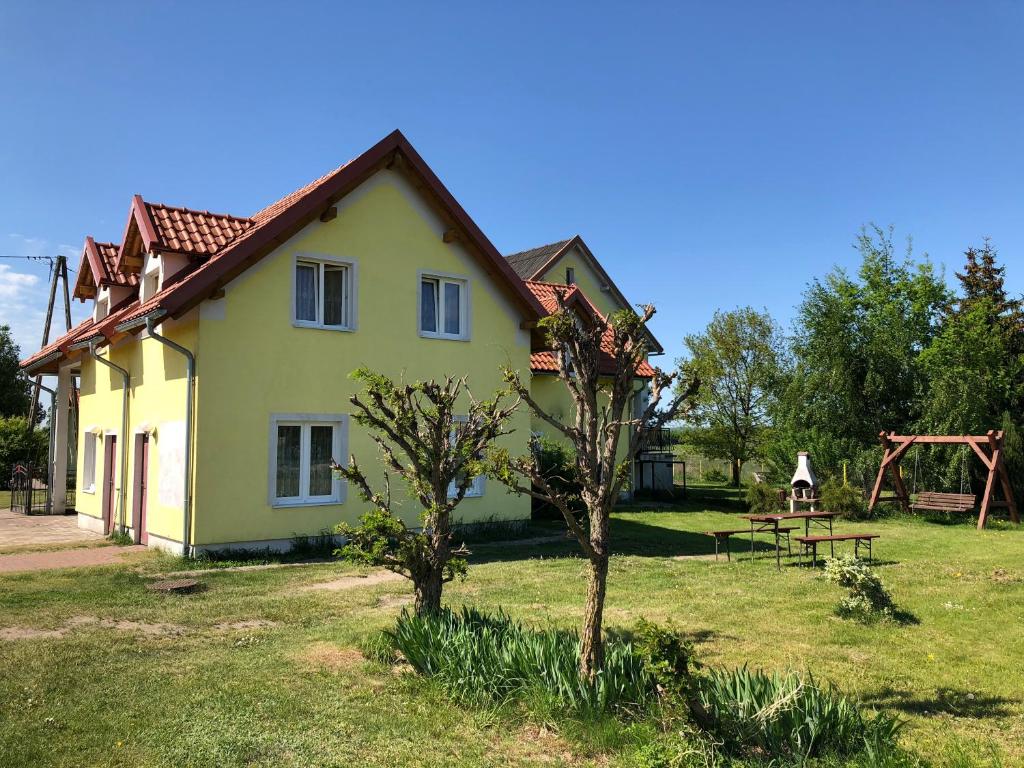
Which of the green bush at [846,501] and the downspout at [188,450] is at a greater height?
the downspout at [188,450]

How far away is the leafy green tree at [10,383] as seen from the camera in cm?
4681

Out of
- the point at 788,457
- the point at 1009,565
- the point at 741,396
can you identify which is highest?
the point at 741,396

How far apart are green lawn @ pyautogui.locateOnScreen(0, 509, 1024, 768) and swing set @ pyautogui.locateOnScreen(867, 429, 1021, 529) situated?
25.4 ft

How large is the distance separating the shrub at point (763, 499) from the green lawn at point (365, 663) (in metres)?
9.94

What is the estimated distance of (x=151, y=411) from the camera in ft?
49.6

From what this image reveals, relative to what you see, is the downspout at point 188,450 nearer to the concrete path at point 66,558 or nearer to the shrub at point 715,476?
the concrete path at point 66,558

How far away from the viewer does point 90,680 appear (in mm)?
6762

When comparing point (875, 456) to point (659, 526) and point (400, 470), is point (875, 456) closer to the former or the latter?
point (659, 526)

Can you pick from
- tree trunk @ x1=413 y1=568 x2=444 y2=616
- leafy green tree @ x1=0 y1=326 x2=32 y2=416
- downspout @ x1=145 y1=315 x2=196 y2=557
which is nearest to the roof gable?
downspout @ x1=145 y1=315 x2=196 y2=557

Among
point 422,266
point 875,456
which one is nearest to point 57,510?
point 422,266

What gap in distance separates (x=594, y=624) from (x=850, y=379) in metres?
23.6

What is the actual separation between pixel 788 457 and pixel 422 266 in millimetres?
16692

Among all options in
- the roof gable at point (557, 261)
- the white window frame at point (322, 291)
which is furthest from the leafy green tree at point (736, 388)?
the white window frame at point (322, 291)

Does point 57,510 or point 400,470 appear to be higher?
point 400,470
